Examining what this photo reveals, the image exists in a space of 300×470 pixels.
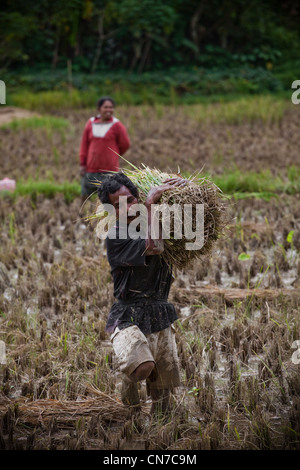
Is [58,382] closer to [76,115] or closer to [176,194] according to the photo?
[176,194]

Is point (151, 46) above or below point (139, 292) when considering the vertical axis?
above

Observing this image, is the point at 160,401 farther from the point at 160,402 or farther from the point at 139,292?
the point at 139,292

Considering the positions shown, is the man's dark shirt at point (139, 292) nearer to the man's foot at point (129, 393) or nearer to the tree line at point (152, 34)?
the man's foot at point (129, 393)

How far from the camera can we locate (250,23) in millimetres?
22016

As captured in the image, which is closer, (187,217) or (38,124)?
(187,217)

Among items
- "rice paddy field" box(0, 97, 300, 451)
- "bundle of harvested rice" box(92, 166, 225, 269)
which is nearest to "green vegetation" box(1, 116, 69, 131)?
"rice paddy field" box(0, 97, 300, 451)

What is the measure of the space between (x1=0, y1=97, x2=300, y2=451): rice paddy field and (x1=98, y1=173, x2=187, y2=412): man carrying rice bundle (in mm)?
142

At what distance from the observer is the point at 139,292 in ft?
9.41

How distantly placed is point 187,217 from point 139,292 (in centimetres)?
41

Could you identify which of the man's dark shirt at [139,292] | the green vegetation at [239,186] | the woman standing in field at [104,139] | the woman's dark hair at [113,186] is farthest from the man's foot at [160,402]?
the green vegetation at [239,186]

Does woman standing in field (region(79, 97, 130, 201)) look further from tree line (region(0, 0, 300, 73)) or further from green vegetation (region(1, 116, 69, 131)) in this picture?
tree line (region(0, 0, 300, 73))

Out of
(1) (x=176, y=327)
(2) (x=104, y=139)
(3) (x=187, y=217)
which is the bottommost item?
(1) (x=176, y=327)

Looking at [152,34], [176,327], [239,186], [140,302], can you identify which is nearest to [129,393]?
[140,302]

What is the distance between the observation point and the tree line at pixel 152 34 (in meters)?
20.6
